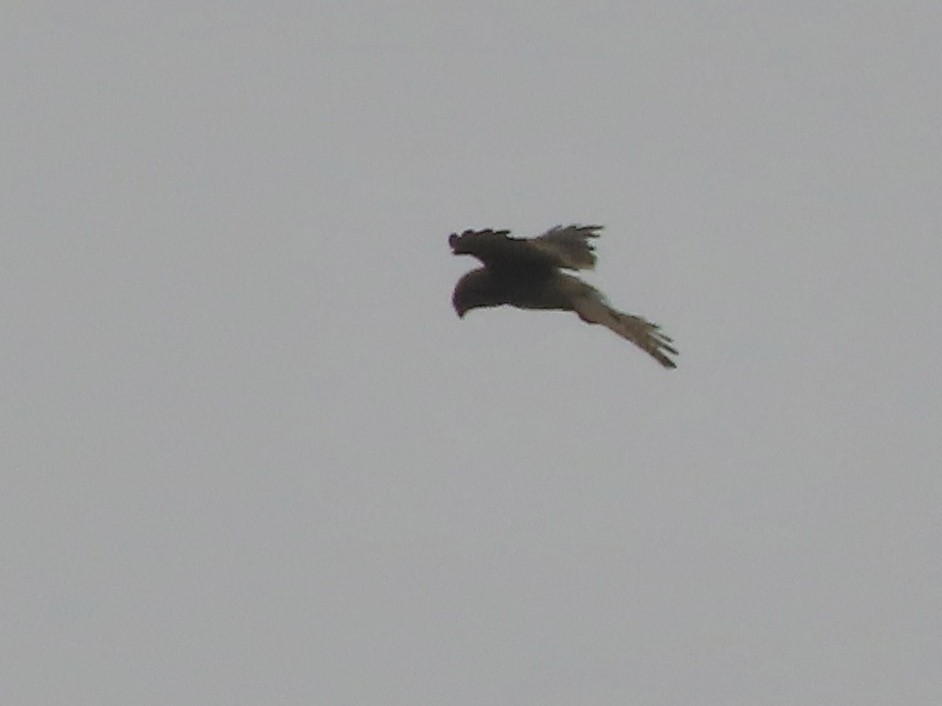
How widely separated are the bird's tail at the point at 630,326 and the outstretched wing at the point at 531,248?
1.30 feet

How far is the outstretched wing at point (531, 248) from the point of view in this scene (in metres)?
12.4

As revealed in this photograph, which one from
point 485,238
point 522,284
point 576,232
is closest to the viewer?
point 485,238

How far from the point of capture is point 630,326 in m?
12.8

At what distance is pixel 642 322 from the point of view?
12.8m

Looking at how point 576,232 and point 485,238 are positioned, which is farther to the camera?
point 576,232

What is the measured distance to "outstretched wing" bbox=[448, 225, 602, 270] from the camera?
40.8 ft

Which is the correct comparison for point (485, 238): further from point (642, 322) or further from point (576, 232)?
point (576, 232)

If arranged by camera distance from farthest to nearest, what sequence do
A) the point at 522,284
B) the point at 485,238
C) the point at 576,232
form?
the point at 576,232, the point at 522,284, the point at 485,238

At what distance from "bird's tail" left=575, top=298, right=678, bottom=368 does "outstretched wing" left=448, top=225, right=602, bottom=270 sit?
0.40 meters

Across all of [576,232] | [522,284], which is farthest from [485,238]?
[576,232]

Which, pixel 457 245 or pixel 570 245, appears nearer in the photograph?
pixel 457 245

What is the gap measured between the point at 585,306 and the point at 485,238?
3.64 feet

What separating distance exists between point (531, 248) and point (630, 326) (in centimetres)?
84

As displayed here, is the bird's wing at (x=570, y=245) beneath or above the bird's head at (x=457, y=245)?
above
